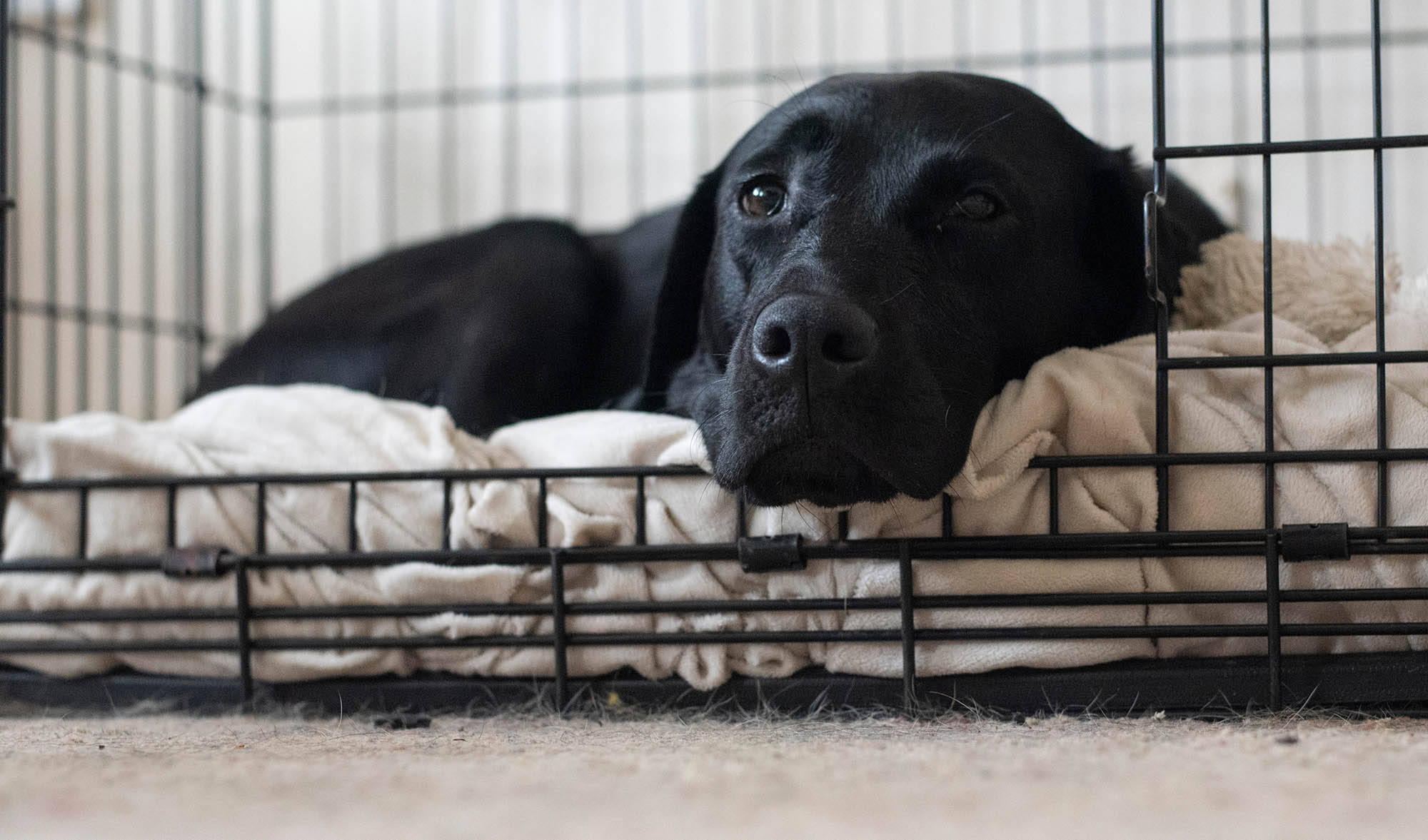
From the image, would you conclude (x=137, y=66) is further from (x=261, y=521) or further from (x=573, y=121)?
(x=261, y=521)

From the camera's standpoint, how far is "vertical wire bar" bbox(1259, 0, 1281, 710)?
0.82 metres

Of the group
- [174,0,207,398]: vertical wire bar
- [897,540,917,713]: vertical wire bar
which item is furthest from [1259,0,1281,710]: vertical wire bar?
[174,0,207,398]: vertical wire bar

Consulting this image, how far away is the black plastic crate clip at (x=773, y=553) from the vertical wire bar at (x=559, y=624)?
0.15m

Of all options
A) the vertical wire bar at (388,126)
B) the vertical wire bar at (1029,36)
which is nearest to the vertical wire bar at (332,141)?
the vertical wire bar at (388,126)

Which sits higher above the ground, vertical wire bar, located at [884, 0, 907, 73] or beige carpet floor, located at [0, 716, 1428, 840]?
vertical wire bar, located at [884, 0, 907, 73]

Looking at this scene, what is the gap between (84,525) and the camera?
1033 mm

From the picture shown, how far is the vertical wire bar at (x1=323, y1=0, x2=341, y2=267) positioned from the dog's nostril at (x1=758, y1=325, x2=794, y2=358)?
228 centimetres

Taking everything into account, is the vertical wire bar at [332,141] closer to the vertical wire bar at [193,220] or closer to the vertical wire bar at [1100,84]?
the vertical wire bar at [193,220]

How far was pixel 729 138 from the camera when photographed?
9.23 feet

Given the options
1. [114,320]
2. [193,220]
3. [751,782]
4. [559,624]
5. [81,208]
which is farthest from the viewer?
[81,208]

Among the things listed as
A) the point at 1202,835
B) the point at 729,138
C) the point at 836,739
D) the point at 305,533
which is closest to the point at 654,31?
the point at 729,138

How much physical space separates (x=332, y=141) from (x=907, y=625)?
101 inches

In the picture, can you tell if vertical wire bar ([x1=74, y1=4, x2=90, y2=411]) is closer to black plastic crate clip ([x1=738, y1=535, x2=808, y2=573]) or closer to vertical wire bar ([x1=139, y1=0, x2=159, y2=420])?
vertical wire bar ([x1=139, y1=0, x2=159, y2=420])

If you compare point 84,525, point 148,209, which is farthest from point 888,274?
point 148,209
